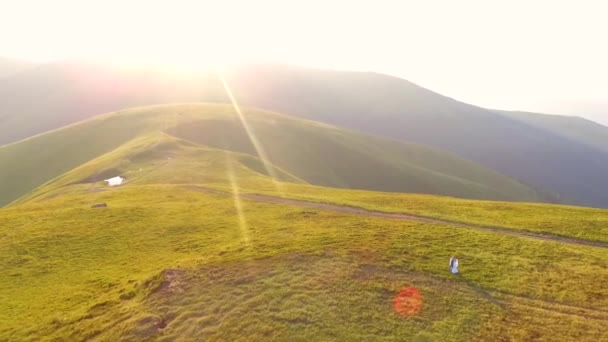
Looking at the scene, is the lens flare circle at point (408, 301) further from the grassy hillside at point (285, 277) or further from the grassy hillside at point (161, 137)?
the grassy hillside at point (161, 137)

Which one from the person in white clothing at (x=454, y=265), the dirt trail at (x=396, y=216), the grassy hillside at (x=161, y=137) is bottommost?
the grassy hillside at (x=161, y=137)

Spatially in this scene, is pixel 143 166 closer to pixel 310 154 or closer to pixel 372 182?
pixel 310 154

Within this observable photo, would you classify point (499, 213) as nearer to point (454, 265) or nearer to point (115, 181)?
point (454, 265)

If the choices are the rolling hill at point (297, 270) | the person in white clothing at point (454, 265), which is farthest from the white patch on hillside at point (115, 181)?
the person in white clothing at point (454, 265)

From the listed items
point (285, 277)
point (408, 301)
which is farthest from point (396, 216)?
point (408, 301)

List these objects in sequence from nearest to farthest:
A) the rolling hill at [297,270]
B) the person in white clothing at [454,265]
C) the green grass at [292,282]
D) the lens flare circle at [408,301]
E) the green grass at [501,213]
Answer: the green grass at [292,282] < the rolling hill at [297,270] < the lens flare circle at [408,301] < the person in white clothing at [454,265] < the green grass at [501,213]

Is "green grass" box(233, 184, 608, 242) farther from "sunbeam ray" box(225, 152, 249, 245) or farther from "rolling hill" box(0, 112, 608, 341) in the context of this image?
"sunbeam ray" box(225, 152, 249, 245)

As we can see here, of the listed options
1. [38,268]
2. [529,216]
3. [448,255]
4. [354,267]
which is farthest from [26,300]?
[529,216]

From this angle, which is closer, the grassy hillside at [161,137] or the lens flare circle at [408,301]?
the lens flare circle at [408,301]
